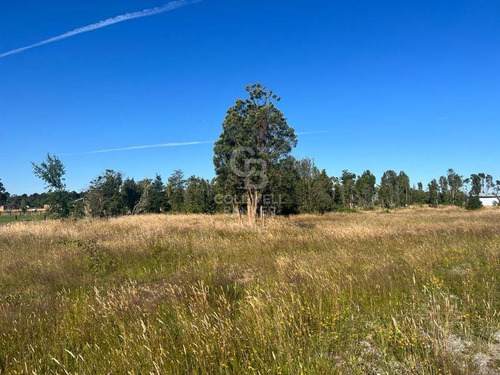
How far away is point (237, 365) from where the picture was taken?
7.99 ft

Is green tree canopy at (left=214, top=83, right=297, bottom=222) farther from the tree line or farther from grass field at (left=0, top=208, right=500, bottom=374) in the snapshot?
grass field at (left=0, top=208, right=500, bottom=374)

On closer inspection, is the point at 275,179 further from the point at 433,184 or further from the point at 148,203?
the point at 433,184

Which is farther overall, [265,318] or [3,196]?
[3,196]

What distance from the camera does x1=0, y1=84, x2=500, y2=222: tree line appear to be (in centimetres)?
1689

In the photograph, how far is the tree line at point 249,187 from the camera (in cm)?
1689

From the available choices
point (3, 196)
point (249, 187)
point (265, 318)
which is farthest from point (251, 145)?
point (3, 196)

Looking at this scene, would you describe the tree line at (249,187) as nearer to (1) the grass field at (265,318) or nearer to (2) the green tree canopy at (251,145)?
(2) the green tree canopy at (251,145)

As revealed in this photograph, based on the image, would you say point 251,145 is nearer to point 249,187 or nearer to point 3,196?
point 249,187

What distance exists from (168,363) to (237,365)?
0.63m

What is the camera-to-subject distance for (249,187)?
16.8m

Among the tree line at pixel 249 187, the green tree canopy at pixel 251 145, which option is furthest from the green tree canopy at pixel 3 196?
the green tree canopy at pixel 251 145

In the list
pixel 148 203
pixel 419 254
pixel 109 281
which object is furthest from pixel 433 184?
pixel 109 281

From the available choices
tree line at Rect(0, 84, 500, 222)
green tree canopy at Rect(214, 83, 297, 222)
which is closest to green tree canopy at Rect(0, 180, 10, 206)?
tree line at Rect(0, 84, 500, 222)

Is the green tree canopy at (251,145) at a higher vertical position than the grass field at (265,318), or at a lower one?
higher
